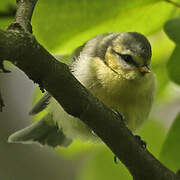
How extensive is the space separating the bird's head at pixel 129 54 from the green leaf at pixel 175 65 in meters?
0.35

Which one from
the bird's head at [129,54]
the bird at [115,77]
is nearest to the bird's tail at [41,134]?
the bird at [115,77]

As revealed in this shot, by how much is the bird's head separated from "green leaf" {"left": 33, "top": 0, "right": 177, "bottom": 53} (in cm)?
16

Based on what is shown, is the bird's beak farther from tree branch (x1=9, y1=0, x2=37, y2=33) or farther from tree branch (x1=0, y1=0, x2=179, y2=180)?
tree branch (x1=9, y1=0, x2=37, y2=33)

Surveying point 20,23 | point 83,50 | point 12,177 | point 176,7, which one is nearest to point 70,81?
point 20,23

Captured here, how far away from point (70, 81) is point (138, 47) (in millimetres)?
740

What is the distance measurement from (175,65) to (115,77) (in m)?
0.54

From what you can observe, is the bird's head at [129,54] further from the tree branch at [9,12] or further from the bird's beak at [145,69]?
the tree branch at [9,12]

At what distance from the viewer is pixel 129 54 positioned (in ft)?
6.13

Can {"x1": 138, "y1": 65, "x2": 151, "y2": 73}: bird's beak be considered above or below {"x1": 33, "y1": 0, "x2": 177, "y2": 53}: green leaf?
below

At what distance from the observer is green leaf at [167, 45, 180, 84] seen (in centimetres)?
134

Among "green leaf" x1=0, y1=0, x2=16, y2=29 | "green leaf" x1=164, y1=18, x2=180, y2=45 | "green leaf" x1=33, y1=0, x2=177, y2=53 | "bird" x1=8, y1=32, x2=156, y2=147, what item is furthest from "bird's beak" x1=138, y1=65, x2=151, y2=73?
"green leaf" x1=0, y1=0, x2=16, y2=29

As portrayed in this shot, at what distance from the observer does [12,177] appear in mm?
3480

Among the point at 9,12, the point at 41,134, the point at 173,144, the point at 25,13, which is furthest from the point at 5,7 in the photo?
the point at 41,134

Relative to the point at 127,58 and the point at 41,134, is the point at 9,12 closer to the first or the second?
the point at 127,58
